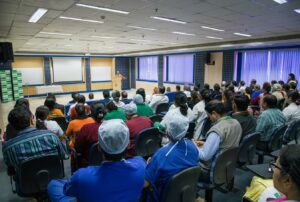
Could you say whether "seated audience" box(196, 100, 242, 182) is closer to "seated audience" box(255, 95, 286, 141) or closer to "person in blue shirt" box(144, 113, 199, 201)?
"person in blue shirt" box(144, 113, 199, 201)

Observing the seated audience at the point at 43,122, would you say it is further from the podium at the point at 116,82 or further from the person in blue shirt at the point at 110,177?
the podium at the point at 116,82

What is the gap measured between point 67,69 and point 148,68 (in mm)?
5800

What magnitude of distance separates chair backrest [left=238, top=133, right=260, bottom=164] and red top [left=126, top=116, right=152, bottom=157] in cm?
123

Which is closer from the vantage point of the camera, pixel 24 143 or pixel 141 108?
pixel 24 143

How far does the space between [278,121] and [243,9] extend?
2.35m

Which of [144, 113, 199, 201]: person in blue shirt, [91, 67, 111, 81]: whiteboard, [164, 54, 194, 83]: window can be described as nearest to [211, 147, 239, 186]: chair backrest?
[144, 113, 199, 201]: person in blue shirt

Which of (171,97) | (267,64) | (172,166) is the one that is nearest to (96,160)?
(172,166)

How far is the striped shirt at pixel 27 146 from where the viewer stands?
1.89 m

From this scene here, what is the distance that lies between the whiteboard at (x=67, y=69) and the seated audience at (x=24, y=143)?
13.2 metres

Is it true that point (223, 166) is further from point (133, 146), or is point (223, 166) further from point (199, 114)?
point (199, 114)

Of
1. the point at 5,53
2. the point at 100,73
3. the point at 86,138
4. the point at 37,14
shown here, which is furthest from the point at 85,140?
the point at 100,73

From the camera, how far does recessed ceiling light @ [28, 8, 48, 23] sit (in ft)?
12.7

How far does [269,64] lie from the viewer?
8.85 metres

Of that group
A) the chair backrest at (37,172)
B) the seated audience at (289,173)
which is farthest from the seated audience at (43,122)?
the seated audience at (289,173)
